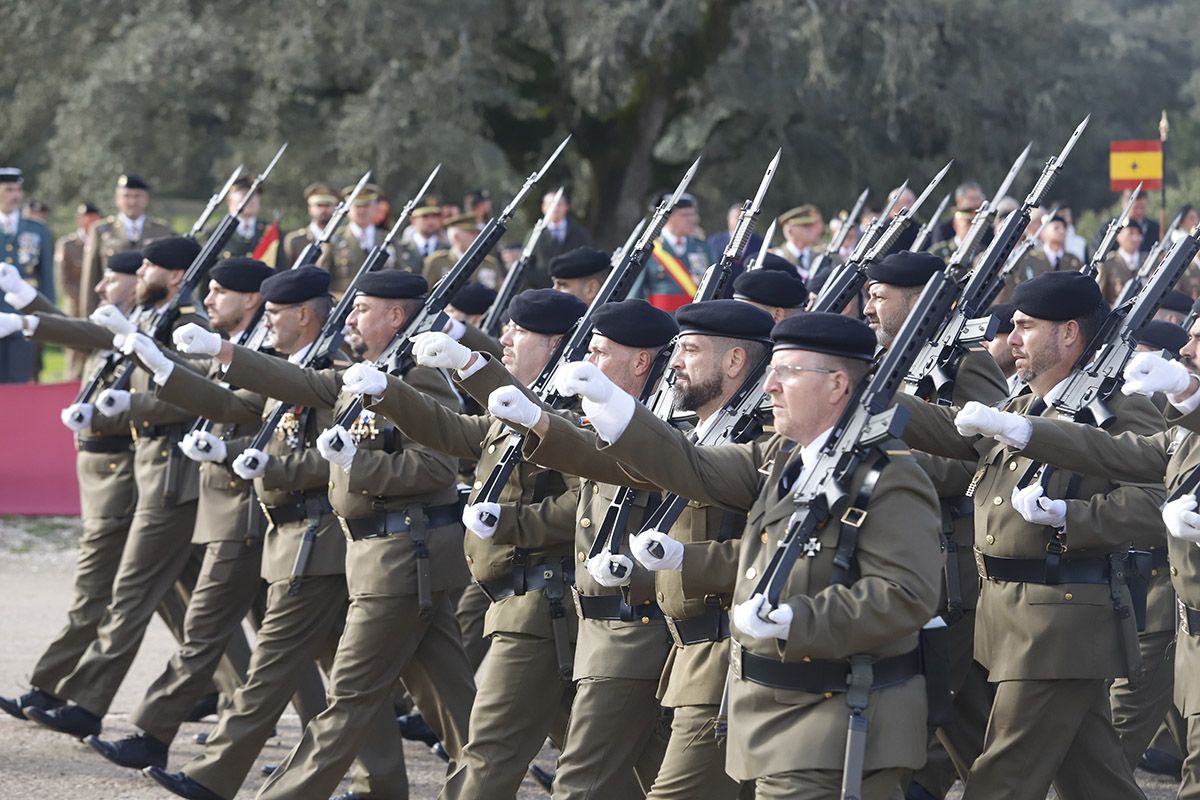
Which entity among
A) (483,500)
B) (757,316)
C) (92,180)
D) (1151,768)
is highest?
(757,316)

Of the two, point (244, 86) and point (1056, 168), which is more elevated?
point (1056, 168)

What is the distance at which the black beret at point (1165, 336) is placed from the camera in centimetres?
753

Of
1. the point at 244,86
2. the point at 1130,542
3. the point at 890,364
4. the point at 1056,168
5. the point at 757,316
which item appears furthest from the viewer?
the point at 244,86

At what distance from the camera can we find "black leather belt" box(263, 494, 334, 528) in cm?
741

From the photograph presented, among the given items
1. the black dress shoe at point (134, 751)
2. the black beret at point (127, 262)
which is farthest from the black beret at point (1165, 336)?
the black beret at point (127, 262)

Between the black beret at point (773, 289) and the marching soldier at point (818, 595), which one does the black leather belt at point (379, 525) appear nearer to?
the black beret at point (773, 289)

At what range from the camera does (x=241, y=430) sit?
8.08 meters

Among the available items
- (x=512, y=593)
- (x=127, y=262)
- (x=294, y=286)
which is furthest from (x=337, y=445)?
(x=127, y=262)

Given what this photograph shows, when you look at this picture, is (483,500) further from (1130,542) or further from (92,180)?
(92,180)

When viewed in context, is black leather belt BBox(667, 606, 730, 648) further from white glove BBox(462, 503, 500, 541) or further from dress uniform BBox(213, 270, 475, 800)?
dress uniform BBox(213, 270, 475, 800)

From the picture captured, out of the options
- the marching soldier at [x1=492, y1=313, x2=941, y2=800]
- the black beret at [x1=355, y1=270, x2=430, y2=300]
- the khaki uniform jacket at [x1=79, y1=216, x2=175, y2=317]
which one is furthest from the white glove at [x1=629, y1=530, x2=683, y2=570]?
the khaki uniform jacket at [x1=79, y1=216, x2=175, y2=317]

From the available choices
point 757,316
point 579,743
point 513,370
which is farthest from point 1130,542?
point 513,370

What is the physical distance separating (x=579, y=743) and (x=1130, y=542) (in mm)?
1798

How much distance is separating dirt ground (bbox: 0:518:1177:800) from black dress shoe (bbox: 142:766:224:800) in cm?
33
